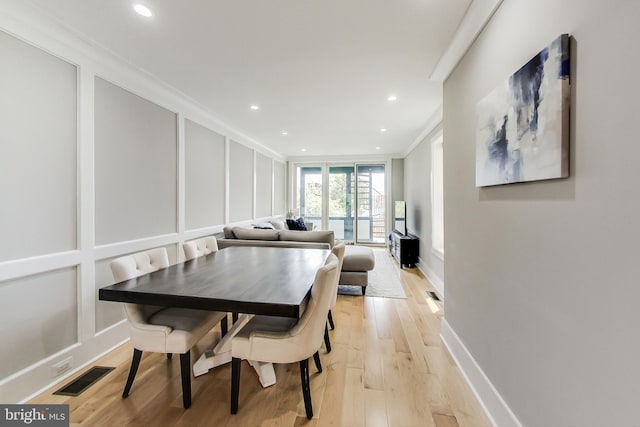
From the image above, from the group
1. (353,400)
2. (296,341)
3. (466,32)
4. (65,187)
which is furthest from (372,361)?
(65,187)

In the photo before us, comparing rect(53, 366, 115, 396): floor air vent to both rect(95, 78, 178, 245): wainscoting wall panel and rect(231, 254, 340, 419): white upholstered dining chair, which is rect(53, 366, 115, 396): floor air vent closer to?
rect(95, 78, 178, 245): wainscoting wall panel

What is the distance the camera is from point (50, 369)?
1.85 metres

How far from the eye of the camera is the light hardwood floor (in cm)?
157

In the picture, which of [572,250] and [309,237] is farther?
[309,237]

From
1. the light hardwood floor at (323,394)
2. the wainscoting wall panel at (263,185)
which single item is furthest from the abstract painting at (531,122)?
the wainscoting wall panel at (263,185)

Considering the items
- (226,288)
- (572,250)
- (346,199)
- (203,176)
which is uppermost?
(203,176)

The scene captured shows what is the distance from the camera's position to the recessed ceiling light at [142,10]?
1.74 meters

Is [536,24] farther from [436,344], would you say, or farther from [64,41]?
[64,41]

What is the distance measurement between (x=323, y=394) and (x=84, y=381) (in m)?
Result: 1.74

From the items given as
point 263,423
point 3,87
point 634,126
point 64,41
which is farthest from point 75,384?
point 634,126

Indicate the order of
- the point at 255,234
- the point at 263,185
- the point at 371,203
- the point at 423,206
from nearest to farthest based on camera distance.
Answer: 1. the point at 255,234
2. the point at 423,206
3. the point at 263,185
4. the point at 371,203

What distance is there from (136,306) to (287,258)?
1201 mm

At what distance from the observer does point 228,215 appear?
452 centimetres

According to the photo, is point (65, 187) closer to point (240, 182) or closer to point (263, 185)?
point (240, 182)
